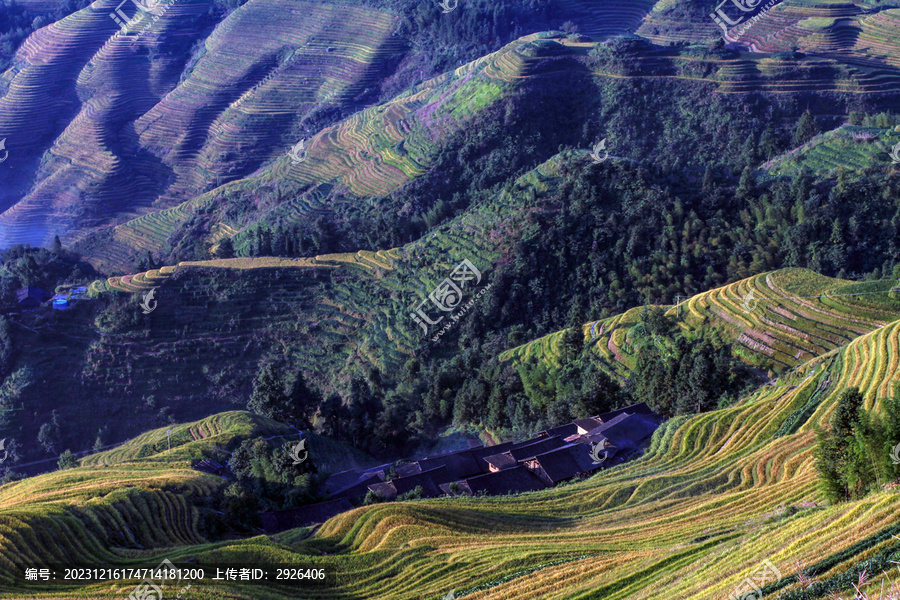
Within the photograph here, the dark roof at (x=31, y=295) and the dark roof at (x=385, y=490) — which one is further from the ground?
the dark roof at (x=31, y=295)

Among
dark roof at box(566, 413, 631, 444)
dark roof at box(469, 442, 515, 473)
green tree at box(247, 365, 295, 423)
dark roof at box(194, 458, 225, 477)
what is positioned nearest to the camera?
dark roof at box(566, 413, 631, 444)

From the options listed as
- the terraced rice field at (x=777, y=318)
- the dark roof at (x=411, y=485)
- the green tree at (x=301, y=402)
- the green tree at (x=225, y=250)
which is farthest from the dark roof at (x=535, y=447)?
the green tree at (x=225, y=250)

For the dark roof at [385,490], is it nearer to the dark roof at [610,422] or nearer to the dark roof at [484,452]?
the dark roof at [484,452]

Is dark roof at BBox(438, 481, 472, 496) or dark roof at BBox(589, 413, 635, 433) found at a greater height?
dark roof at BBox(589, 413, 635, 433)

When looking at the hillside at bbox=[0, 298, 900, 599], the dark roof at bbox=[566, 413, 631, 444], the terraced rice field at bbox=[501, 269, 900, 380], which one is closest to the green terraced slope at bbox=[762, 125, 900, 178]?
the terraced rice field at bbox=[501, 269, 900, 380]

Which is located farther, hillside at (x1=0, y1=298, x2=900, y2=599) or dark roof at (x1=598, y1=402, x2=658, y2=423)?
dark roof at (x1=598, y1=402, x2=658, y2=423)

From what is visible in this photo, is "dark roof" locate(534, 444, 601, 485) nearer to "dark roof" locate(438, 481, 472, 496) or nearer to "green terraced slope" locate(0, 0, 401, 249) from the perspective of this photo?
"dark roof" locate(438, 481, 472, 496)

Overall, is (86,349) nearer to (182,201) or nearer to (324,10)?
(182,201)

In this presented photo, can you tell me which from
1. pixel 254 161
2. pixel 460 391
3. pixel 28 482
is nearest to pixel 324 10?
pixel 254 161
